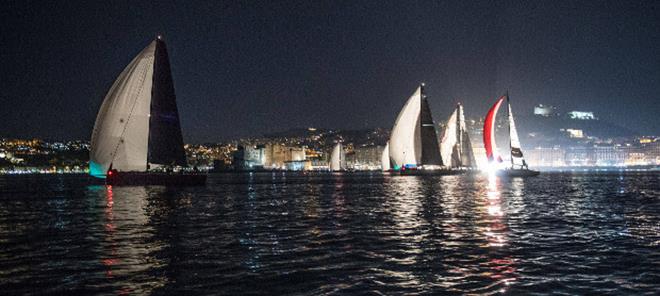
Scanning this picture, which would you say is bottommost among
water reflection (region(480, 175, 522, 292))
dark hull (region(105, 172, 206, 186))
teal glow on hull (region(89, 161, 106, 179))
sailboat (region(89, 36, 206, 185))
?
water reflection (region(480, 175, 522, 292))

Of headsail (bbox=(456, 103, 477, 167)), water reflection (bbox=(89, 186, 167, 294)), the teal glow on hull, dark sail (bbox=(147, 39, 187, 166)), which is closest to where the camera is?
water reflection (bbox=(89, 186, 167, 294))

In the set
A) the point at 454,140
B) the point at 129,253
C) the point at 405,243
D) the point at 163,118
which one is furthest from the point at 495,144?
the point at 129,253

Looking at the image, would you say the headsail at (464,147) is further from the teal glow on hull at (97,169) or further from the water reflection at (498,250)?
the water reflection at (498,250)

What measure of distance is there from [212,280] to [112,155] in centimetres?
4428

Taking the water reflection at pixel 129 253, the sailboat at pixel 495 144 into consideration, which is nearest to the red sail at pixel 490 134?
the sailboat at pixel 495 144

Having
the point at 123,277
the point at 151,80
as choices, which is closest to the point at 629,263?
the point at 123,277

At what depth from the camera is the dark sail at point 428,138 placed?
3519 inches

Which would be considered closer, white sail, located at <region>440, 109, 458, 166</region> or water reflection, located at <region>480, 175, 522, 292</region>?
water reflection, located at <region>480, 175, 522, 292</region>

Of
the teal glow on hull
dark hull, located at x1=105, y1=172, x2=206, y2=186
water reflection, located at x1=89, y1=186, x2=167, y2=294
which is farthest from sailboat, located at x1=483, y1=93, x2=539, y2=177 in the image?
water reflection, located at x1=89, y1=186, x2=167, y2=294

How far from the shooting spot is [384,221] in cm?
2406

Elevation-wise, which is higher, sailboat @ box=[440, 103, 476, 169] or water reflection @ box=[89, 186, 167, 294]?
sailboat @ box=[440, 103, 476, 169]

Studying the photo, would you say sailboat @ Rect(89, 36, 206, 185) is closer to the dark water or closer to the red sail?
the dark water

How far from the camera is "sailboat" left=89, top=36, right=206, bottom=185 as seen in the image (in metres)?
51.2

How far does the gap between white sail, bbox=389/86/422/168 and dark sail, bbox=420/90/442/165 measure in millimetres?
832
